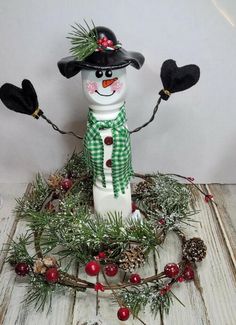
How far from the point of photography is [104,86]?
2.31 ft

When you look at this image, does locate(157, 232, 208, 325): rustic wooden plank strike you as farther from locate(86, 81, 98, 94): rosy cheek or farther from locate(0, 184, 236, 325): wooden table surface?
locate(86, 81, 98, 94): rosy cheek

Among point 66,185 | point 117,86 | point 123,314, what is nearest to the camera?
point 123,314

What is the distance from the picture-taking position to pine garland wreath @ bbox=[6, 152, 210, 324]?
659 mm

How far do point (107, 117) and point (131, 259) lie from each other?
0.27 meters

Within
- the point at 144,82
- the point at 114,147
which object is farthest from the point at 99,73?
the point at 144,82

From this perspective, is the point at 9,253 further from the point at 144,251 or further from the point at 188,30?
the point at 188,30

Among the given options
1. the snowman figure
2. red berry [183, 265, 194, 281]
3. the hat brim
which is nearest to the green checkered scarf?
the snowman figure

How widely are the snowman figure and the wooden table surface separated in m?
0.16

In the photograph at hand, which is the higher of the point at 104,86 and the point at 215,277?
the point at 104,86

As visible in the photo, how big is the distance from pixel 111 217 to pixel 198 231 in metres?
0.20

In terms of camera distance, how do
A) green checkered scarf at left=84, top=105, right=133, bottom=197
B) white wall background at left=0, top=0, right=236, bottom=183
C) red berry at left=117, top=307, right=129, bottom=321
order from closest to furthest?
1. red berry at left=117, top=307, right=129, bottom=321
2. green checkered scarf at left=84, top=105, right=133, bottom=197
3. white wall background at left=0, top=0, right=236, bottom=183

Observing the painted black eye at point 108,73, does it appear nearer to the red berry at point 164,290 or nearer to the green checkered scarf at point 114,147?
the green checkered scarf at point 114,147

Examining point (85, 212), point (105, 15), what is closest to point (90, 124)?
point (85, 212)

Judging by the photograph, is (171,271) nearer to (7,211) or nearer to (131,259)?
(131,259)
